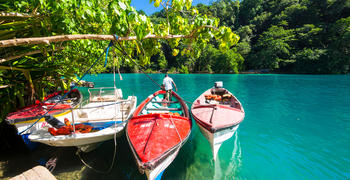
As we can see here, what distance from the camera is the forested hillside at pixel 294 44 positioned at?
37.3 meters

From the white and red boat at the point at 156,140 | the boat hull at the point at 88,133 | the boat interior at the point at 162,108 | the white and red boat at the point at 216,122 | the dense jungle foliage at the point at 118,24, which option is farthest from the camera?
the boat interior at the point at 162,108

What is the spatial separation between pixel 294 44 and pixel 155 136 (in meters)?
60.0

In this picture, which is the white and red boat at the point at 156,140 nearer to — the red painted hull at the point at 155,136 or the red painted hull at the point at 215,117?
the red painted hull at the point at 155,136

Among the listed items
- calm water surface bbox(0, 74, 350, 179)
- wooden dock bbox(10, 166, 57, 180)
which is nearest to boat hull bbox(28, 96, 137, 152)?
calm water surface bbox(0, 74, 350, 179)

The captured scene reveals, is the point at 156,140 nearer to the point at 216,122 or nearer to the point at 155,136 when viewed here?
the point at 155,136

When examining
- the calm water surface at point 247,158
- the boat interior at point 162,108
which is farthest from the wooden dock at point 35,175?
the boat interior at point 162,108

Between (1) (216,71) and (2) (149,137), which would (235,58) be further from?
(2) (149,137)

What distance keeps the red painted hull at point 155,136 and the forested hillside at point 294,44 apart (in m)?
41.8

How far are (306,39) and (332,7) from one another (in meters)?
10.7

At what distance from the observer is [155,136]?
3816 mm

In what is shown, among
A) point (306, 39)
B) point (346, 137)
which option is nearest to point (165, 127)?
point (346, 137)

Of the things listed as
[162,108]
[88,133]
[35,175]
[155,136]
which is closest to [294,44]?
[162,108]

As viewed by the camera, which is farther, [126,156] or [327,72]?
[327,72]

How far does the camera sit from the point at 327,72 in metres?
38.5
